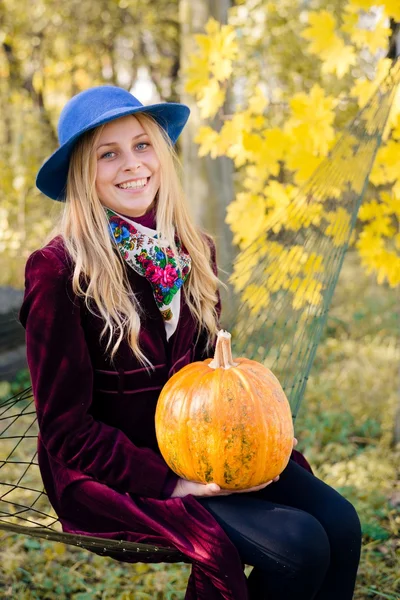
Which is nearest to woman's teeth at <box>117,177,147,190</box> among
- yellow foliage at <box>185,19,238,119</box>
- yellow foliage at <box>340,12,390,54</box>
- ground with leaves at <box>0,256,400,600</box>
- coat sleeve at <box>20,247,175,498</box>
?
coat sleeve at <box>20,247,175,498</box>

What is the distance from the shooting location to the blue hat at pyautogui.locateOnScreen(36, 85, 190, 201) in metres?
1.61

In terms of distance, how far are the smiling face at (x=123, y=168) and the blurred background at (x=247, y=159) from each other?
0.18 m

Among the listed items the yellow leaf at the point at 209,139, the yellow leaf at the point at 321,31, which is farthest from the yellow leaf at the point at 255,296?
the yellow leaf at the point at 321,31

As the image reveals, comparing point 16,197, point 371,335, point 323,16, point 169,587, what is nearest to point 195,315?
point 169,587

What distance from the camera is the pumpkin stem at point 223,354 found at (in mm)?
1541

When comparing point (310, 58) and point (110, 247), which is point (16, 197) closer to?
point (310, 58)

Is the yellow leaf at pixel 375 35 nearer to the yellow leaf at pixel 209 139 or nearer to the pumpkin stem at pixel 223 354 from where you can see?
the yellow leaf at pixel 209 139

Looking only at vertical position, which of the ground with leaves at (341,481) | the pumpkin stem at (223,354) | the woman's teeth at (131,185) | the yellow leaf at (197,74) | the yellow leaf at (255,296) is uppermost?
the yellow leaf at (197,74)

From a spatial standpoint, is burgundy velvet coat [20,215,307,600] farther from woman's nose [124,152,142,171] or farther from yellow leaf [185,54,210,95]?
yellow leaf [185,54,210,95]

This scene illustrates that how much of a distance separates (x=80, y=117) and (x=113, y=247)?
31cm

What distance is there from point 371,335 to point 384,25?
118 inches

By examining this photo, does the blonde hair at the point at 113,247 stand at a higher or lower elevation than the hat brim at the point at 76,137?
lower

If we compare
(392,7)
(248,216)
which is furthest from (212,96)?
(392,7)

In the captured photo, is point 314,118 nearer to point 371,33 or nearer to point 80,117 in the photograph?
point 371,33
